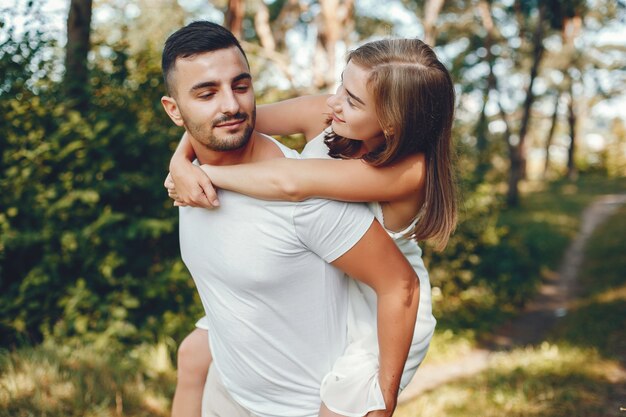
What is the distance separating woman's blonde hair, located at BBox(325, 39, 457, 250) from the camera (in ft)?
5.81

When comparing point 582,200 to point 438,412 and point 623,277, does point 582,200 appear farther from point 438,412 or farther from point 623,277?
point 438,412

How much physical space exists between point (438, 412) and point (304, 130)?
2.94m

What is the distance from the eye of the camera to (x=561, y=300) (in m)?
8.83

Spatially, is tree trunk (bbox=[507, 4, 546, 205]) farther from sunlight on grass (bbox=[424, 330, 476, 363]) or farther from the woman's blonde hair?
the woman's blonde hair

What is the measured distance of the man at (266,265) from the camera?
165 centimetres

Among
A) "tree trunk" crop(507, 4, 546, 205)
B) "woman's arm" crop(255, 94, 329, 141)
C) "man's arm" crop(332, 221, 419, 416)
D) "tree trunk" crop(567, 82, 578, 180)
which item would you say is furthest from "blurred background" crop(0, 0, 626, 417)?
"tree trunk" crop(567, 82, 578, 180)

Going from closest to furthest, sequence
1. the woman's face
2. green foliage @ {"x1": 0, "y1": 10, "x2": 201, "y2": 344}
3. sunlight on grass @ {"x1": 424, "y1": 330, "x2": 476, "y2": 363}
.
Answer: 1. the woman's face
2. green foliage @ {"x1": 0, "y1": 10, "x2": 201, "y2": 344}
3. sunlight on grass @ {"x1": 424, "y1": 330, "x2": 476, "y2": 363}

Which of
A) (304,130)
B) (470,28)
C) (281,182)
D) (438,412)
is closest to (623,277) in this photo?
(438,412)

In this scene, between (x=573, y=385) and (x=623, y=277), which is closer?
(x=573, y=385)

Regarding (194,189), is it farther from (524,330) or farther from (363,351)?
(524,330)

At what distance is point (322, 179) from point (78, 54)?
3743 mm

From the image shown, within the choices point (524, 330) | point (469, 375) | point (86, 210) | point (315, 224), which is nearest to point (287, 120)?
point (315, 224)

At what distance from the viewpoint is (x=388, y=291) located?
66.6 inches

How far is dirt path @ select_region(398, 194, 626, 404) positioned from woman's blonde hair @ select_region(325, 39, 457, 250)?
3.73 meters
